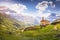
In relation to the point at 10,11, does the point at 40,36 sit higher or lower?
lower

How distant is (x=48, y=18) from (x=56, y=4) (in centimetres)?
60

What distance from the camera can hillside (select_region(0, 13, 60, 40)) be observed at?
6383 mm

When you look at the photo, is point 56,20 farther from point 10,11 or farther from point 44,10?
point 10,11

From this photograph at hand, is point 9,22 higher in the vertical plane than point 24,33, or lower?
higher

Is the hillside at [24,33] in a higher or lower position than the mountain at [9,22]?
lower

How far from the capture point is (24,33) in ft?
21.2

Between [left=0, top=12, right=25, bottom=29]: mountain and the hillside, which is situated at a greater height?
[left=0, top=12, right=25, bottom=29]: mountain

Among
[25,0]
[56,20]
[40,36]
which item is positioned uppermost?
[25,0]

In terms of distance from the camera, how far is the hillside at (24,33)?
6383 mm


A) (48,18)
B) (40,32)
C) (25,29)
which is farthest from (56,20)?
(25,29)

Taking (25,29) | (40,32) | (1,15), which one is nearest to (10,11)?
(1,15)

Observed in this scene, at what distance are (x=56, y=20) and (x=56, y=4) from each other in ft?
1.96

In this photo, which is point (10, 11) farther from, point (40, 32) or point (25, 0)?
point (40, 32)

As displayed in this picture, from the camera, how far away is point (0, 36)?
6.39 m
